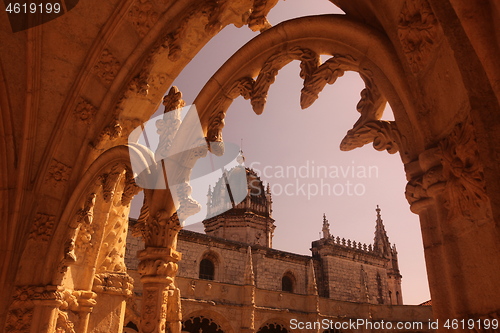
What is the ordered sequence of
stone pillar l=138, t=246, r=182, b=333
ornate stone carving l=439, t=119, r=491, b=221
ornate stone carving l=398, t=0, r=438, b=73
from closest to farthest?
ornate stone carving l=439, t=119, r=491, b=221, ornate stone carving l=398, t=0, r=438, b=73, stone pillar l=138, t=246, r=182, b=333

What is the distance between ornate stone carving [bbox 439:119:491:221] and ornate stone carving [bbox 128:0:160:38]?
346cm

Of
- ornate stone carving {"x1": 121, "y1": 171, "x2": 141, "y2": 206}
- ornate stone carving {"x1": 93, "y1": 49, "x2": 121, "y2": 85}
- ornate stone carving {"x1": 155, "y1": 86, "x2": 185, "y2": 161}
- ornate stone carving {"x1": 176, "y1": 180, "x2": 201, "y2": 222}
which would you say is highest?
ornate stone carving {"x1": 93, "y1": 49, "x2": 121, "y2": 85}

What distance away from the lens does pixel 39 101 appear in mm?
4605

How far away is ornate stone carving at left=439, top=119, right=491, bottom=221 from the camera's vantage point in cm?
132

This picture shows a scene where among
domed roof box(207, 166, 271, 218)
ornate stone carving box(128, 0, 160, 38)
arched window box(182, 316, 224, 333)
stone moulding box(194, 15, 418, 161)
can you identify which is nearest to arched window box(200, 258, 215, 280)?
arched window box(182, 316, 224, 333)

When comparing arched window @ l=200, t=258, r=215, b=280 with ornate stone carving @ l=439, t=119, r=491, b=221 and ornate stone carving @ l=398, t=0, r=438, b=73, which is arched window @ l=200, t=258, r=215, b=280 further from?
ornate stone carving @ l=439, t=119, r=491, b=221

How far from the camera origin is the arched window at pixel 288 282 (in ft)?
75.8

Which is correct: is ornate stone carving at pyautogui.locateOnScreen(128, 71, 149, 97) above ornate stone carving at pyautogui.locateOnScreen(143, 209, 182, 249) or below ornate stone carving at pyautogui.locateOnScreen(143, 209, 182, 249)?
above

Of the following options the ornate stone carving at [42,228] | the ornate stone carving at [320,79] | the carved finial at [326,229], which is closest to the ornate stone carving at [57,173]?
the ornate stone carving at [42,228]

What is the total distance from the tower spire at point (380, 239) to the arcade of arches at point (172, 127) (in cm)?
3035

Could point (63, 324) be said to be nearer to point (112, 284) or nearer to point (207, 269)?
point (112, 284)

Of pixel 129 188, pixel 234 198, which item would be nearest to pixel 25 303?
pixel 129 188

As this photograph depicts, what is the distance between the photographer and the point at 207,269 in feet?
66.1

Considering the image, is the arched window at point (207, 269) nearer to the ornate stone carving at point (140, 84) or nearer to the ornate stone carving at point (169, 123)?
the ornate stone carving at point (140, 84)
